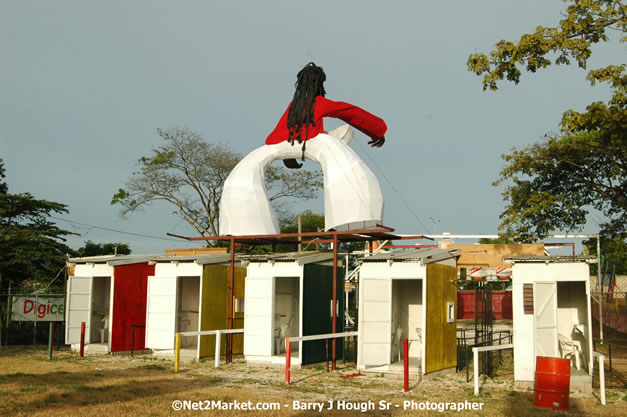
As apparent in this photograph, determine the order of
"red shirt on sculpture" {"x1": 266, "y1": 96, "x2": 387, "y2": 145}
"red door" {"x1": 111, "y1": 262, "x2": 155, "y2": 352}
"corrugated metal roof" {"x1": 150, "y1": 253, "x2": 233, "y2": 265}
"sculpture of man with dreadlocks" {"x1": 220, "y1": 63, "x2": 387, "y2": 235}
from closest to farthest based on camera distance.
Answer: "sculpture of man with dreadlocks" {"x1": 220, "y1": 63, "x2": 387, "y2": 235} < "red shirt on sculpture" {"x1": 266, "y1": 96, "x2": 387, "y2": 145} < "corrugated metal roof" {"x1": 150, "y1": 253, "x2": 233, "y2": 265} < "red door" {"x1": 111, "y1": 262, "x2": 155, "y2": 352}

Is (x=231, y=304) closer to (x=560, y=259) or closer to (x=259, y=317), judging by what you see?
(x=259, y=317)

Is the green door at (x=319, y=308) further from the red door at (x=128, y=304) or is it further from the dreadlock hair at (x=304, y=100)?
the red door at (x=128, y=304)

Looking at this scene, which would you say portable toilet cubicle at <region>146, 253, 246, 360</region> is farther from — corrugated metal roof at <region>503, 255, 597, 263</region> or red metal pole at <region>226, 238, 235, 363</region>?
corrugated metal roof at <region>503, 255, 597, 263</region>

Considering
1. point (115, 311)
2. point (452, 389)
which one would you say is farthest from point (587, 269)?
point (115, 311)

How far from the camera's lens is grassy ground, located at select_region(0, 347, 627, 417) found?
406 inches

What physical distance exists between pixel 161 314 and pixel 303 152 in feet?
19.7

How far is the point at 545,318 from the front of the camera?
42.4ft

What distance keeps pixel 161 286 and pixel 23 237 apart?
10.2 metres

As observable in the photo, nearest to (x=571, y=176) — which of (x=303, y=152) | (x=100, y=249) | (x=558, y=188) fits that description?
(x=558, y=188)

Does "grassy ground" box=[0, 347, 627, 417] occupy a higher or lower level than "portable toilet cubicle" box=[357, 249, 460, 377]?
lower

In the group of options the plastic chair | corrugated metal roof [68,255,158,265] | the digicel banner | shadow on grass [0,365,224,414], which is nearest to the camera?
shadow on grass [0,365,224,414]

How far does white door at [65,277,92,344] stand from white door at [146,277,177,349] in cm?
274

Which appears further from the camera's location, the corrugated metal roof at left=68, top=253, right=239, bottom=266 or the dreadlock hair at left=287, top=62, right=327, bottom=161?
the corrugated metal roof at left=68, top=253, right=239, bottom=266

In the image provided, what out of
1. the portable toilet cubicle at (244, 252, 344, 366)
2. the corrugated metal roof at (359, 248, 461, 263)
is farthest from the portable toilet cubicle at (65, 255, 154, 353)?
the corrugated metal roof at (359, 248, 461, 263)
